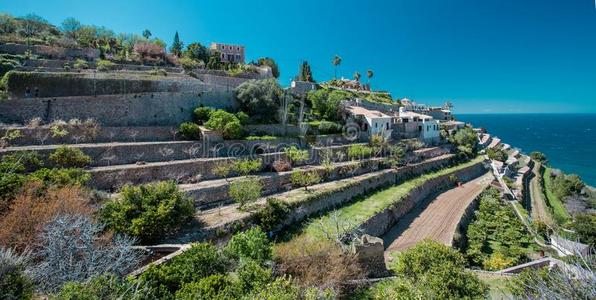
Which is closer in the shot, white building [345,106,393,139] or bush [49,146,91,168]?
bush [49,146,91,168]

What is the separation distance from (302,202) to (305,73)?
4000 cm

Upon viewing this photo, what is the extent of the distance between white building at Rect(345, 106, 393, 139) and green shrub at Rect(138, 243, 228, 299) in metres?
32.7

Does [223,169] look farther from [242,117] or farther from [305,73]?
[305,73]

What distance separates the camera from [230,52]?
2448 inches

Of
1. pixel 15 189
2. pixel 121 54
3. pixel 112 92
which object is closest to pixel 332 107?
pixel 112 92

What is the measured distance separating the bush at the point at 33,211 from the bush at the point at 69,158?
461 cm

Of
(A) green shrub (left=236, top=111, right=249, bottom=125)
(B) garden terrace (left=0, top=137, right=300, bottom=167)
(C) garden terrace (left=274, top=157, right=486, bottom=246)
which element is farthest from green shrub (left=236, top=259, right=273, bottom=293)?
(A) green shrub (left=236, top=111, right=249, bottom=125)

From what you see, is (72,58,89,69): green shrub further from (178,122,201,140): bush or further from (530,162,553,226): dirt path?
(530,162,553,226): dirt path

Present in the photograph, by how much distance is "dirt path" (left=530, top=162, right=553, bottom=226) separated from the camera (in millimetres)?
33844

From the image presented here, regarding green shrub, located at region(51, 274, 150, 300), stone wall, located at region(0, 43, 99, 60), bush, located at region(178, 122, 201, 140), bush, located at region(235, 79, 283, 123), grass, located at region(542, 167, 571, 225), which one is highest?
stone wall, located at region(0, 43, 99, 60)

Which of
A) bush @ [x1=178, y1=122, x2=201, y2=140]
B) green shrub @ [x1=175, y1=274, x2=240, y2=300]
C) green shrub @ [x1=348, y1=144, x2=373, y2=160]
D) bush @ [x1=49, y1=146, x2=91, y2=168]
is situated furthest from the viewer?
green shrub @ [x1=348, y1=144, x2=373, y2=160]

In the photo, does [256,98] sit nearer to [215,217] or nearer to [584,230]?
[215,217]

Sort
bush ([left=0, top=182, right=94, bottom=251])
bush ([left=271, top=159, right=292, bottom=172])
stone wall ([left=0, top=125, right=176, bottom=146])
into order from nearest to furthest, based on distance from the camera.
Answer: bush ([left=0, top=182, right=94, bottom=251]) < stone wall ([left=0, top=125, right=176, bottom=146]) < bush ([left=271, top=159, right=292, bottom=172])

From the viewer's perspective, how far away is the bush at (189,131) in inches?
1104
